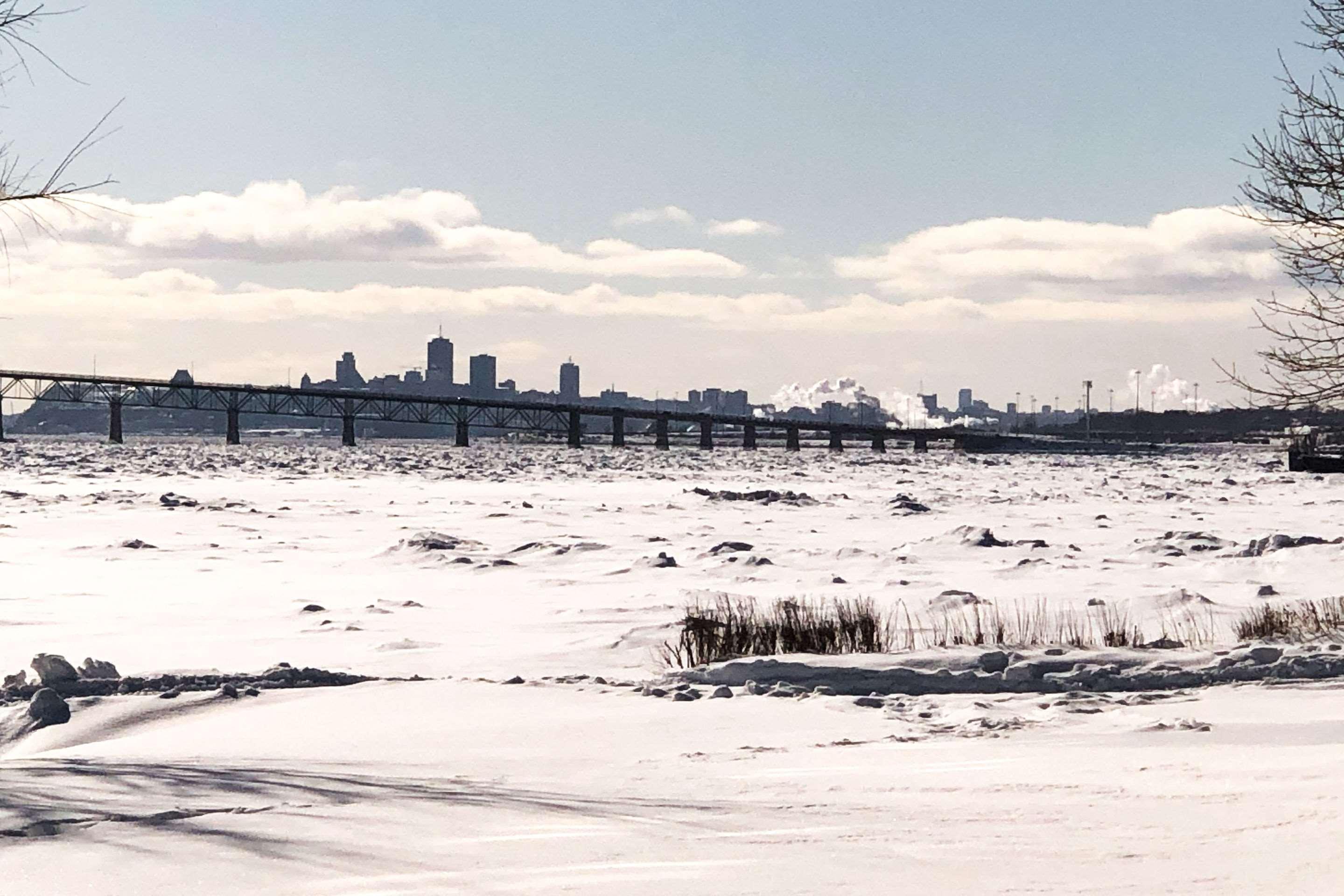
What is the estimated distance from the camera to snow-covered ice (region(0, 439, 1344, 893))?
482 cm

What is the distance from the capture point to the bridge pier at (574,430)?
130500mm

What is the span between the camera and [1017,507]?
109ft

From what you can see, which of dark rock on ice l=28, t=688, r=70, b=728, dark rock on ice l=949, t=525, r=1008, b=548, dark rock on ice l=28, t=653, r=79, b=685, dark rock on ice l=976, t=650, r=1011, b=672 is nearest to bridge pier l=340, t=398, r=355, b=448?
dark rock on ice l=949, t=525, r=1008, b=548

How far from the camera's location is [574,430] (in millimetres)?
132750

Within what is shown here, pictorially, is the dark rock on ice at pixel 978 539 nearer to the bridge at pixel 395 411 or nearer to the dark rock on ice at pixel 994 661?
the dark rock on ice at pixel 994 661

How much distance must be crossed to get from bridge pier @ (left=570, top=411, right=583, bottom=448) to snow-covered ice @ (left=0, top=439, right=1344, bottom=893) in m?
109

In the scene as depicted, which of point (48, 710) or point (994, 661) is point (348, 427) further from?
point (994, 661)

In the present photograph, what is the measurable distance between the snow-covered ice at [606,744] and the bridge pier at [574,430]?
109 m

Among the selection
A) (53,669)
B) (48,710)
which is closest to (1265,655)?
(48,710)

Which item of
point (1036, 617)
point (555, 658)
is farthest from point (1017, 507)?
point (555, 658)

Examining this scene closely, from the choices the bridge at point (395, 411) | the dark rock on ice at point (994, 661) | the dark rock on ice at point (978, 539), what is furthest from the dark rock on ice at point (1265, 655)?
→ the bridge at point (395, 411)

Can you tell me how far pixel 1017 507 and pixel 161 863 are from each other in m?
30.5

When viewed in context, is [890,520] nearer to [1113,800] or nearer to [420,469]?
[1113,800]

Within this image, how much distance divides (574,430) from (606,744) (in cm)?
12558
